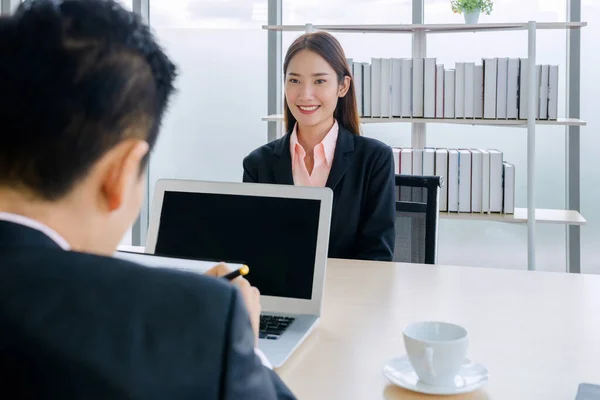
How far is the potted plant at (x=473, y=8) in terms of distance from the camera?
340 centimetres

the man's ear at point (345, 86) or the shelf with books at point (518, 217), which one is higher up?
the man's ear at point (345, 86)

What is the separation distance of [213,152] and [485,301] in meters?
3.07

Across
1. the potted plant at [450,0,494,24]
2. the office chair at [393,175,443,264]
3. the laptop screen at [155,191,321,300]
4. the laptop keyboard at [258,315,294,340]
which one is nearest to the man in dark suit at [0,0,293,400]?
the laptop keyboard at [258,315,294,340]

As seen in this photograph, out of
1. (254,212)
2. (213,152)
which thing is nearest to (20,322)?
(254,212)

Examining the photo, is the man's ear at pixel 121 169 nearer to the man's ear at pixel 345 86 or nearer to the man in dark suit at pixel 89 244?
the man in dark suit at pixel 89 244

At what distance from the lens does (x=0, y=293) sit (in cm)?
49

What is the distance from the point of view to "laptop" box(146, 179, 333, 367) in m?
1.37

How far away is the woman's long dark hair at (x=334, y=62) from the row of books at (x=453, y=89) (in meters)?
1.01

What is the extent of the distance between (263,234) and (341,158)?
0.80 m

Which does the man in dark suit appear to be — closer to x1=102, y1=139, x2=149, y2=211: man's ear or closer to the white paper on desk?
x1=102, y1=139, x2=149, y2=211: man's ear

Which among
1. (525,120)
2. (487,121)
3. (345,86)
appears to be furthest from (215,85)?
(345,86)

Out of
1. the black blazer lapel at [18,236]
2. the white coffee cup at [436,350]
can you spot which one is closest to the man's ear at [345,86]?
the white coffee cup at [436,350]

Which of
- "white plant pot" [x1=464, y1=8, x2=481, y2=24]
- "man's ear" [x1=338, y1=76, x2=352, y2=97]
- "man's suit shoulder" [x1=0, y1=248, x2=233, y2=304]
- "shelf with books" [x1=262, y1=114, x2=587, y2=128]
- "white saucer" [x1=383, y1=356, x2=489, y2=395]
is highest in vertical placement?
"white plant pot" [x1=464, y1=8, x2=481, y2=24]

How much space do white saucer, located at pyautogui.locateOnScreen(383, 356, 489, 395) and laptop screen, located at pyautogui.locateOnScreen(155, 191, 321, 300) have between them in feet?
1.04
